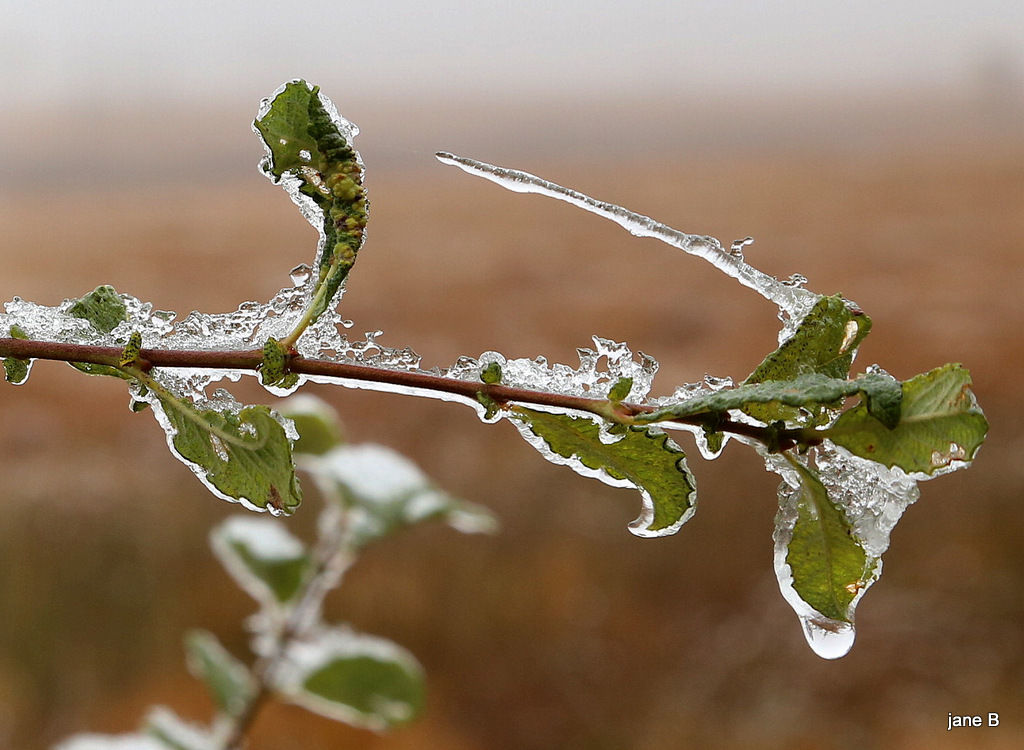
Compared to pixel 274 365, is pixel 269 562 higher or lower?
higher

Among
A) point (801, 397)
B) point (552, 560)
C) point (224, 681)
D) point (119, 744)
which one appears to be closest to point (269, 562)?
point (224, 681)

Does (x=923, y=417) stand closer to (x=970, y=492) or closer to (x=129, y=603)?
(x=129, y=603)

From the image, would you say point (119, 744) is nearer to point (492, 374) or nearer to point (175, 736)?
point (175, 736)

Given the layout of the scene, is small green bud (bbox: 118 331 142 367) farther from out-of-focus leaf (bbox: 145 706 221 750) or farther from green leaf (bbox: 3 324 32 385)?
out-of-focus leaf (bbox: 145 706 221 750)

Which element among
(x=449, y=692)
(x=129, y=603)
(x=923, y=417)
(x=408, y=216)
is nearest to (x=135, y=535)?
(x=129, y=603)

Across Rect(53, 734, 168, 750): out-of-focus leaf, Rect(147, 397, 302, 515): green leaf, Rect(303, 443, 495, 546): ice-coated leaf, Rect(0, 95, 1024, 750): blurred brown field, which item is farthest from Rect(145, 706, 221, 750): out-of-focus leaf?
Rect(0, 95, 1024, 750): blurred brown field

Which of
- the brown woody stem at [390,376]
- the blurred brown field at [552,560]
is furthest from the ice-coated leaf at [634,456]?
the blurred brown field at [552,560]

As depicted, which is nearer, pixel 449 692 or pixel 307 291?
pixel 307 291
